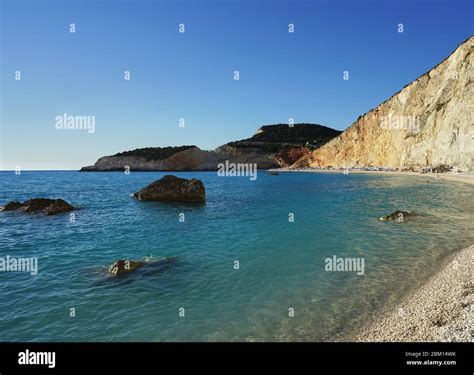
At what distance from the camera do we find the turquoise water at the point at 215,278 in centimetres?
784

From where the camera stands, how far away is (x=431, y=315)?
7625 mm

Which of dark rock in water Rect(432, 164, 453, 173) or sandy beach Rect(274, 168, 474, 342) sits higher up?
dark rock in water Rect(432, 164, 453, 173)

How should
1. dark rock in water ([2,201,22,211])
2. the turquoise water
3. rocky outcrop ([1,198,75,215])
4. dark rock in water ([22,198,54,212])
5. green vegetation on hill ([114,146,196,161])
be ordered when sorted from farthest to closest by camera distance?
green vegetation on hill ([114,146,196,161]) → dark rock in water ([2,201,22,211]) → dark rock in water ([22,198,54,212]) → rocky outcrop ([1,198,75,215]) → the turquoise water

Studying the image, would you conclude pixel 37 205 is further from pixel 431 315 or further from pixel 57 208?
pixel 431 315

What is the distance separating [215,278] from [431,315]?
683 cm

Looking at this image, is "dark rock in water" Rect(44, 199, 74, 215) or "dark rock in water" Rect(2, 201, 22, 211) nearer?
"dark rock in water" Rect(44, 199, 74, 215)

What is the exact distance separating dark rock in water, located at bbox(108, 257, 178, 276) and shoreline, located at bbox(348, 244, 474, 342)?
26.5 ft

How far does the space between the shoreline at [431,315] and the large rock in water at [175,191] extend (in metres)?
26.2

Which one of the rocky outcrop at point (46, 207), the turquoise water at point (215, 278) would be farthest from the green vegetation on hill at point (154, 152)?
the turquoise water at point (215, 278)

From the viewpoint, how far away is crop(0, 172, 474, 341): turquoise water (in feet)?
25.7

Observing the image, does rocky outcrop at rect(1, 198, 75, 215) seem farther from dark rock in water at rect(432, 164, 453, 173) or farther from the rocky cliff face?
dark rock in water at rect(432, 164, 453, 173)

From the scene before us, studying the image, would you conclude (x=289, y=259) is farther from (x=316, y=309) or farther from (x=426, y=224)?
(x=426, y=224)

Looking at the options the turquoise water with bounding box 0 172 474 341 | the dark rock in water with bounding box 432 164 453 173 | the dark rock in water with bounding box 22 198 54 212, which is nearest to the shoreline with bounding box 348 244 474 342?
the turquoise water with bounding box 0 172 474 341

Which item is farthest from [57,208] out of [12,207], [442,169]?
[442,169]
